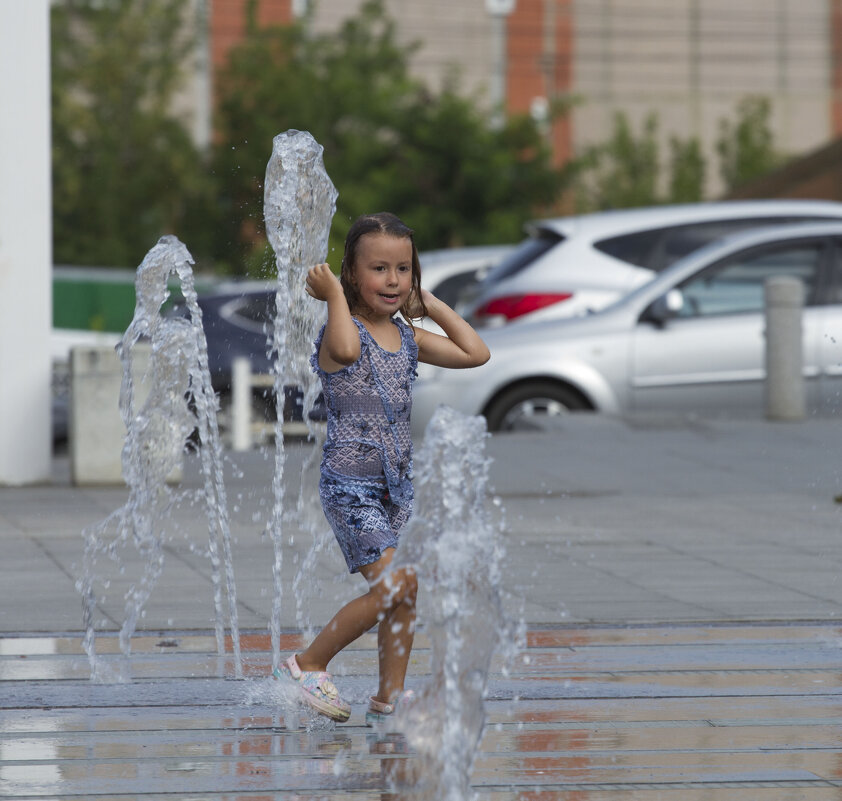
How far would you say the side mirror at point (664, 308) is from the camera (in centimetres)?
1218

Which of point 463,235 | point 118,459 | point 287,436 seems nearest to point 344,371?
point 118,459

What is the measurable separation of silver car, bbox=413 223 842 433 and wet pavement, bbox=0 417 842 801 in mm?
2130

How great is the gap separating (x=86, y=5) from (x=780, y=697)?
34935 mm

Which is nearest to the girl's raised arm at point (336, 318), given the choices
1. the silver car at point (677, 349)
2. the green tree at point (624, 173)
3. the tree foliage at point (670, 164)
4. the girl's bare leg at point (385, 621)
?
the girl's bare leg at point (385, 621)

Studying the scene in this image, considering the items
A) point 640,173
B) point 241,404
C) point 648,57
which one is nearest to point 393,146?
point 241,404

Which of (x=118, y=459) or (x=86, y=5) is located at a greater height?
(x=86, y=5)

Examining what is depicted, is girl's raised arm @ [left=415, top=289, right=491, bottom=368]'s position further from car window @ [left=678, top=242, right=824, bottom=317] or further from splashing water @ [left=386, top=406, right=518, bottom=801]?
car window @ [left=678, top=242, right=824, bottom=317]

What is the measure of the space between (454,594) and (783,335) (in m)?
8.23

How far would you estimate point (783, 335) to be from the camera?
1208 cm

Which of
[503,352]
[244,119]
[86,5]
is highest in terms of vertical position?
[86,5]

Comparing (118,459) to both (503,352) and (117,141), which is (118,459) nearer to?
(503,352)

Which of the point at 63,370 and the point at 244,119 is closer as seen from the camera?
the point at 63,370

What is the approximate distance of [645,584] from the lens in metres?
7.23

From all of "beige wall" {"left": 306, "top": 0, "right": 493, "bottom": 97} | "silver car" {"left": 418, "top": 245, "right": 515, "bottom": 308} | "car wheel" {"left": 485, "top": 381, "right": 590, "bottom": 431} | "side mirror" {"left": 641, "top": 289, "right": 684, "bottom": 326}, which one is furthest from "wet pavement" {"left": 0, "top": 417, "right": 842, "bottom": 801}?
"beige wall" {"left": 306, "top": 0, "right": 493, "bottom": 97}
